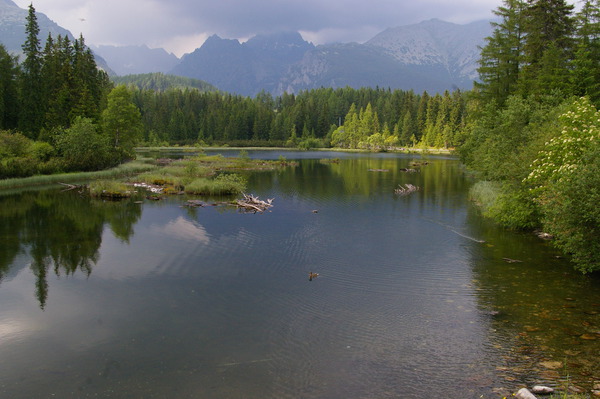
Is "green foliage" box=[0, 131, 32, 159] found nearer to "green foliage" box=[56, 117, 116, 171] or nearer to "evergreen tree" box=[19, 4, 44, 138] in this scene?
"green foliage" box=[56, 117, 116, 171]

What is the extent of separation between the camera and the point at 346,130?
547ft

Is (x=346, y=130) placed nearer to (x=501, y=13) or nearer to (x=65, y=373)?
(x=501, y=13)

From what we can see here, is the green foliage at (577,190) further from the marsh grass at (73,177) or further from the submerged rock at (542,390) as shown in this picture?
the marsh grass at (73,177)

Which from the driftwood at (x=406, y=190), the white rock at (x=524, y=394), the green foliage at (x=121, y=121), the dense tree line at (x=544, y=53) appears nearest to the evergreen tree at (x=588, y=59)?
the dense tree line at (x=544, y=53)

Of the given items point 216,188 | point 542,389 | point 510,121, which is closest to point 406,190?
point 510,121

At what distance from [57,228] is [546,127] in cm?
3602

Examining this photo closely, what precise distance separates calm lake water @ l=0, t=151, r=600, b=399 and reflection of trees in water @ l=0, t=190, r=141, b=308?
7.5 inches

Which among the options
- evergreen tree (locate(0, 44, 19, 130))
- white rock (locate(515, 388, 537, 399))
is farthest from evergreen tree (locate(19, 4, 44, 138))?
white rock (locate(515, 388, 537, 399))

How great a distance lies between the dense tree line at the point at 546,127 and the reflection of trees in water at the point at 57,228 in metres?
23.6

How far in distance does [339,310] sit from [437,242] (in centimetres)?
1298

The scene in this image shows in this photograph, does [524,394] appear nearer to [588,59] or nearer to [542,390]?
[542,390]

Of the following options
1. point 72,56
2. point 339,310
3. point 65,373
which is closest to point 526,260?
point 339,310

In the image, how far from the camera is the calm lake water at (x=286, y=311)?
→ 11789mm

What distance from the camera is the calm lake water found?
11789 mm
